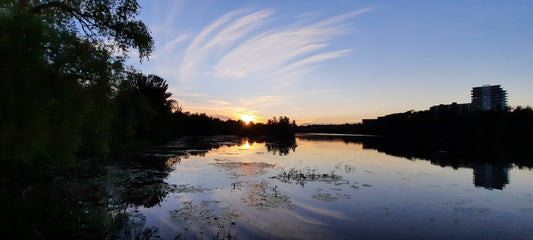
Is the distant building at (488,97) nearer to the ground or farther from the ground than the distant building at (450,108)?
farther from the ground

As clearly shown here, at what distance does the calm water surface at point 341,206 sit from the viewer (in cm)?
1080

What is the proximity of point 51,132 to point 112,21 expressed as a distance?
6.12 metres

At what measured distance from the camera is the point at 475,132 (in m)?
→ 81.3

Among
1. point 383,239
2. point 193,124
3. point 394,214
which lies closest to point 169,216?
point 383,239

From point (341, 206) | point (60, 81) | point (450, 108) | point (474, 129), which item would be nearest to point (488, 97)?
point (450, 108)

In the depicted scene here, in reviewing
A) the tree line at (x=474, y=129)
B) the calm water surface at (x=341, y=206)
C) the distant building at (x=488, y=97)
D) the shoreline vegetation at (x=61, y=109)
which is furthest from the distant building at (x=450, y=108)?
the shoreline vegetation at (x=61, y=109)

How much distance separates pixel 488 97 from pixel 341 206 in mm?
229370

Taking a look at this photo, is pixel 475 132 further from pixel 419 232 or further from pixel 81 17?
pixel 81 17

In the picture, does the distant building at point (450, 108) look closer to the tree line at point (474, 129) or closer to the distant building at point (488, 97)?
the tree line at point (474, 129)

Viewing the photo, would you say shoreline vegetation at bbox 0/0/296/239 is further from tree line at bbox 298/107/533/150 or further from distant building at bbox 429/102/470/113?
distant building at bbox 429/102/470/113

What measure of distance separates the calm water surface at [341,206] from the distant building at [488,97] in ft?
655

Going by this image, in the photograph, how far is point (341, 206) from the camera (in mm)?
14312

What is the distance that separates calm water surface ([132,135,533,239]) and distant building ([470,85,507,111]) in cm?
19958

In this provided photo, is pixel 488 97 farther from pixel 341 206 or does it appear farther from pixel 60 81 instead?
pixel 60 81
